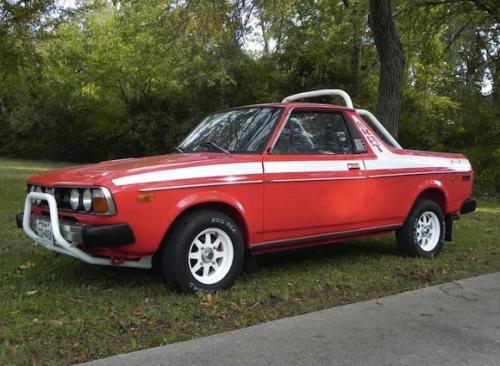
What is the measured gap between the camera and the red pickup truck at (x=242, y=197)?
15.9 feet

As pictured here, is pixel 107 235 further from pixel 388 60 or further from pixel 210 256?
pixel 388 60

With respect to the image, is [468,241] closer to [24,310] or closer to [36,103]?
[24,310]

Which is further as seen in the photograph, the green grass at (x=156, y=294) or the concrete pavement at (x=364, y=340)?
the green grass at (x=156, y=294)

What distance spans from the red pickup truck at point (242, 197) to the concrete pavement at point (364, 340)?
40.2 inches

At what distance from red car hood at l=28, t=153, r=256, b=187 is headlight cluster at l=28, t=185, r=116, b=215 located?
0.06m

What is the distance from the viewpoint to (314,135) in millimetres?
6188

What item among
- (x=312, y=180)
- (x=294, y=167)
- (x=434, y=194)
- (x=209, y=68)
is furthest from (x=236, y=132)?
(x=209, y=68)

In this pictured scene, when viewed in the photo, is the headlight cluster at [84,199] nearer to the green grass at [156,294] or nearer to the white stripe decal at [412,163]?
the green grass at [156,294]

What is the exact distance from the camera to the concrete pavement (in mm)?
3879

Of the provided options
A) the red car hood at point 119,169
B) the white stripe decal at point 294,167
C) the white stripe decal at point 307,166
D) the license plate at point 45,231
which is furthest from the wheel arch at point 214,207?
the license plate at point 45,231

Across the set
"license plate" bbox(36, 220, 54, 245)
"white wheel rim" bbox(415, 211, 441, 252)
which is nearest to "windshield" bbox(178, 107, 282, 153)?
"license plate" bbox(36, 220, 54, 245)

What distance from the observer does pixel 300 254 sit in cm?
712

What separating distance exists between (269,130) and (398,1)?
1084cm

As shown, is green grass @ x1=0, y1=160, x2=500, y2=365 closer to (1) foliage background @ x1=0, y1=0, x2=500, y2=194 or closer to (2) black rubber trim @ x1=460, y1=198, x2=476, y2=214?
(2) black rubber trim @ x1=460, y1=198, x2=476, y2=214
